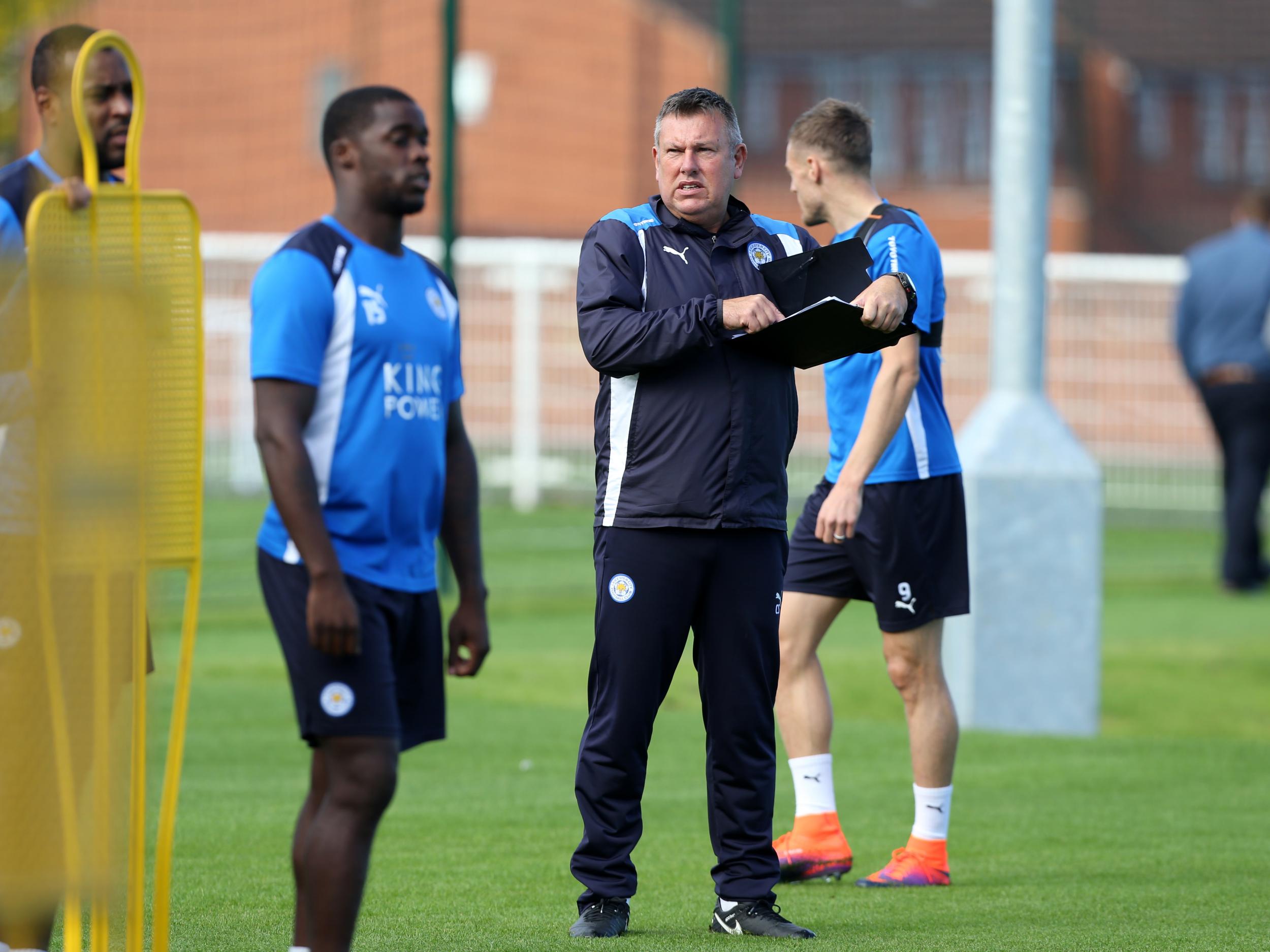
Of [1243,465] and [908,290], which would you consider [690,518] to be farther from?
[1243,465]

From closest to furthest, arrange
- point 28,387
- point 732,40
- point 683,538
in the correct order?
point 28,387 → point 683,538 → point 732,40

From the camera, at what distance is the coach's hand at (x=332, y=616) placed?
3850 millimetres

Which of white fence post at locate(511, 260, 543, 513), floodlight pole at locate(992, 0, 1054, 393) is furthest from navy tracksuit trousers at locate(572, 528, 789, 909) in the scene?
white fence post at locate(511, 260, 543, 513)

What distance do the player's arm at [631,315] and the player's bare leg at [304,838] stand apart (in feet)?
4.24

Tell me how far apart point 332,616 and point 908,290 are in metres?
1.93

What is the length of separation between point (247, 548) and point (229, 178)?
13.6m

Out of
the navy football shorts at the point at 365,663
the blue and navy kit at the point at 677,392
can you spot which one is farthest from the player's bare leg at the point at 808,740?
the navy football shorts at the point at 365,663

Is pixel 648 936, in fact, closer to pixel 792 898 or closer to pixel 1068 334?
pixel 792 898

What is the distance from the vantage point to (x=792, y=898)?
18.2 feet

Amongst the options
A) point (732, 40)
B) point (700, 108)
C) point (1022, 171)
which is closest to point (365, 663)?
point (700, 108)

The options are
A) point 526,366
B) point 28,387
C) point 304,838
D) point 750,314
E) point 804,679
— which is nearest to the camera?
point 304,838

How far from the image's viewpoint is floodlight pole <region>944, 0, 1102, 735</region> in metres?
8.88

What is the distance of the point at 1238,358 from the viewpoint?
13.6m

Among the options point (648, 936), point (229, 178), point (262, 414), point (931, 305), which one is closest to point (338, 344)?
point (262, 414)
